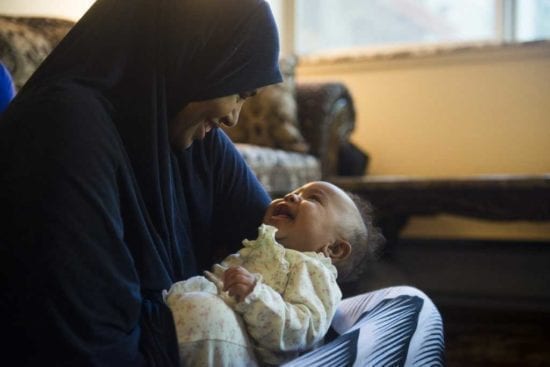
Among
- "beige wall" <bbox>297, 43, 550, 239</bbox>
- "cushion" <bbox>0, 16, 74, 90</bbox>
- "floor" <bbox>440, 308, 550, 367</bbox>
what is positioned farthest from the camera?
"beige wall" <bbox>297, 43, 550, 239</bbox>

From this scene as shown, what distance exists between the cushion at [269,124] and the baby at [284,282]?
5.49 feet

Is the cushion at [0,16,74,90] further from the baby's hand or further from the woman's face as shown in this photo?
the baby's hand

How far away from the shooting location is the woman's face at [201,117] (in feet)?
3.38

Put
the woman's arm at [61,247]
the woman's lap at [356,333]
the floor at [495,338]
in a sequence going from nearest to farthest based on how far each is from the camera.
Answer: the woman's arm at [61,247], the woman's lap at [356,333], the floor at [495,338]

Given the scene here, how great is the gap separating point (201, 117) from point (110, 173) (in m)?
0.24

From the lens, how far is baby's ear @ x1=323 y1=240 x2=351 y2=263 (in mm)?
1270

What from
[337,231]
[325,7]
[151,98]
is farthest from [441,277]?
[151,98]

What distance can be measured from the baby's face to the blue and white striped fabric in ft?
0.52

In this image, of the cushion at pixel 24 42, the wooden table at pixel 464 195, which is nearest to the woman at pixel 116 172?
the cushion at pixel 24 42

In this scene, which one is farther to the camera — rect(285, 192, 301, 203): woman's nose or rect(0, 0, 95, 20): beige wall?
rect(0, 0, 95, 20): beige wall

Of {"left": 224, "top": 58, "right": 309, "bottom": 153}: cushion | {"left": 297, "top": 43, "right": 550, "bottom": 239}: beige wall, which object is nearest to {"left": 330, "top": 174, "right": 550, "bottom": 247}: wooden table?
{"left": 224, "top": 58, "right": 309, "bottom": 153}: cushion

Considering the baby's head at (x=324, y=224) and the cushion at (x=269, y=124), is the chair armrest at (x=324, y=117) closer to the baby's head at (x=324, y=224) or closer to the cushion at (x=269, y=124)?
the cushion at (x=269, y=124)

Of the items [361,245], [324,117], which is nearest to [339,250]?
[361,245]

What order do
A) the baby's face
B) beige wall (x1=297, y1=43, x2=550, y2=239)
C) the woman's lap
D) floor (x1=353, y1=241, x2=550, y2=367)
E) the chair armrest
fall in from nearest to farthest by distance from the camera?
the woman's lap
the baby's face
floor (x1=353, y1=241, x2=550, y2=367)
the chair armrest
beige wall (x1=297, y1=43, x2=550, y2=239)
